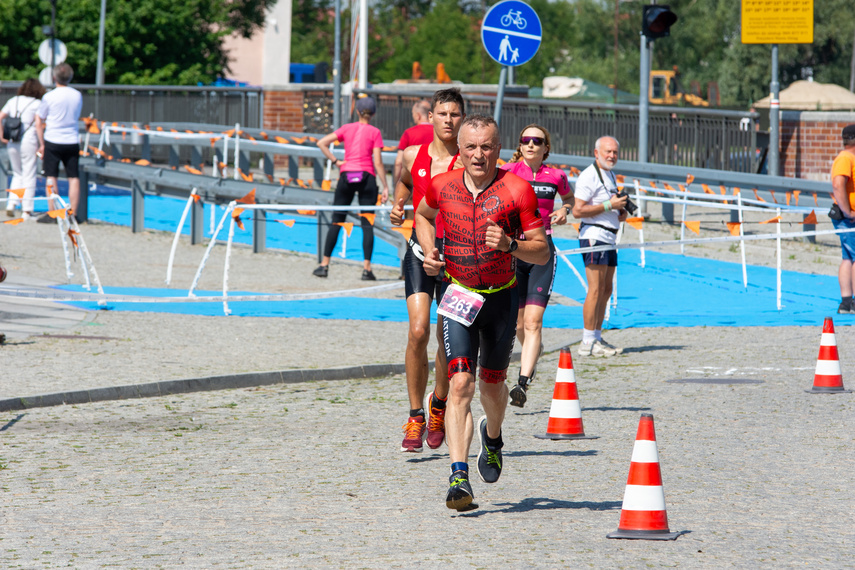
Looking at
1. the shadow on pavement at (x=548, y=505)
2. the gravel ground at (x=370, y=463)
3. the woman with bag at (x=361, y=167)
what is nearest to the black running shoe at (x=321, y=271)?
the woman with bag at (x=361, y=167)

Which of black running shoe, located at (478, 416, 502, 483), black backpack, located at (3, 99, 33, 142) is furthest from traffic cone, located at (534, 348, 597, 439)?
black backpack, located at (3, 99, 33, 142)

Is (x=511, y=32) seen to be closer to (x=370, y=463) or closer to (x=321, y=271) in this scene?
(x=321, y=271)

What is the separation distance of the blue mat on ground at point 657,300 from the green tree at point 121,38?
29.1 meters

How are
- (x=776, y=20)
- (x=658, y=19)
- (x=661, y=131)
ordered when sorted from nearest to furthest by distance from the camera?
(x=658, y=19) < (x=661, y=131) < (x=776, y=20)

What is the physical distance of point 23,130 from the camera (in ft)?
59.9

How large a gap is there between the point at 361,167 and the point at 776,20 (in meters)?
13.3

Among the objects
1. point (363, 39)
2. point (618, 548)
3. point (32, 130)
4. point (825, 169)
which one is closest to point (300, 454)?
point (618, 548)

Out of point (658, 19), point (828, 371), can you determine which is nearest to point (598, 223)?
point (828, 371)

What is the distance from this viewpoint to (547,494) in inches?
243

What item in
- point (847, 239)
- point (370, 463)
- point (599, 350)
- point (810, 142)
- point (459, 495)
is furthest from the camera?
point (810, 142)

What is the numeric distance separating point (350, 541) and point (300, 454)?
1.89 m

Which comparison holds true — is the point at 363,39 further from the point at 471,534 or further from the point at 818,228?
the point at 471,534

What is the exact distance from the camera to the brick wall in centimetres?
2348

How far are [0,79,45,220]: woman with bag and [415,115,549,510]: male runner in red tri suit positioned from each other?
517 inches
